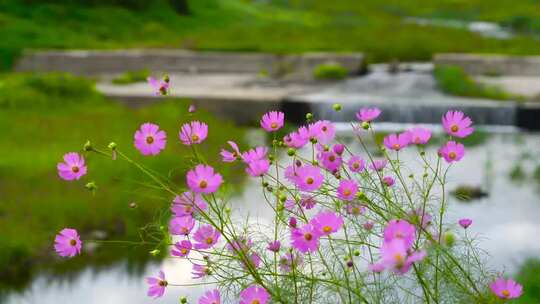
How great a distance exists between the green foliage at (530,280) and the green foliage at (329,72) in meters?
6.84

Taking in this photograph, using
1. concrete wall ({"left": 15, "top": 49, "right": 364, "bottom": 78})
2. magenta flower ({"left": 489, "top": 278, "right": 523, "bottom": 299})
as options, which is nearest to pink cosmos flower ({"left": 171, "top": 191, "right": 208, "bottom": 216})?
magenta flower ({"left": 489, "top": 278, "right": 523, "bottom": 299})

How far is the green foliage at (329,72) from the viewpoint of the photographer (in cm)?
1133

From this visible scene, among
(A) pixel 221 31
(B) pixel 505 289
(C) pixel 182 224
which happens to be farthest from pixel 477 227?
(A) pixel 221 31

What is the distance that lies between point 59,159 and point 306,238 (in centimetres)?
547

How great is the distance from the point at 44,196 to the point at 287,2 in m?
23.3

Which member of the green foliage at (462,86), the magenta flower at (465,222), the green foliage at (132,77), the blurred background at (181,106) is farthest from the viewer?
the green foliage at (132,77)

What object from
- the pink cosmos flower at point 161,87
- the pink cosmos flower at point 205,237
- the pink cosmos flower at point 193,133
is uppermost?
the pink cosmos flower at point 161,87

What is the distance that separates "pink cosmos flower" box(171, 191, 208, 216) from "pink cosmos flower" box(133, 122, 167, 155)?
0.39 feet

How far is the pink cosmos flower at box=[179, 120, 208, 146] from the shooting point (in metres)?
1.97

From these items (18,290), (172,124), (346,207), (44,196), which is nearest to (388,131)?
(172,124)

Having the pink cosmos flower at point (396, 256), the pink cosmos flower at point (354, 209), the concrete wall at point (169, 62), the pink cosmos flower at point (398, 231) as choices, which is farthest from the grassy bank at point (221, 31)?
the pink cosmos flower at point (396, 256)

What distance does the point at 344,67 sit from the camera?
11.8 m

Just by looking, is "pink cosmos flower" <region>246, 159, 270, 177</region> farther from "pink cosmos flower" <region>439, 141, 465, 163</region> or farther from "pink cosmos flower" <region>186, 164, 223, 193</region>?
"pink cosmos flower" <region>439, 141, 465, 163</region>

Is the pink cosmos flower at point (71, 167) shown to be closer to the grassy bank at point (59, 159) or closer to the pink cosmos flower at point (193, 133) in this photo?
A: the pink cosmos flower at point (193, 133)
